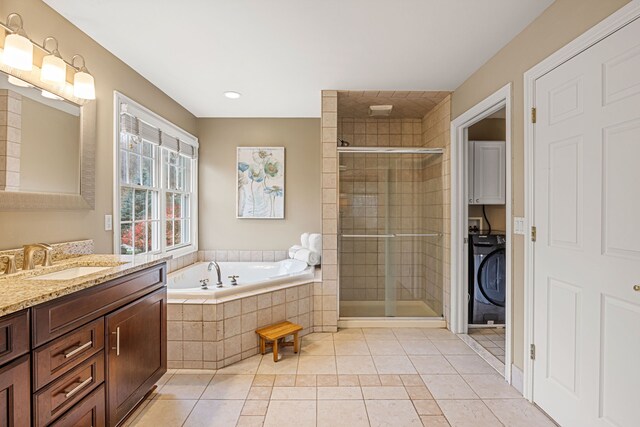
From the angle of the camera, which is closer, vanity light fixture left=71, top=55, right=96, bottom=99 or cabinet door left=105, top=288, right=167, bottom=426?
cabinet door left=105, top=288, right=167, bottom=426

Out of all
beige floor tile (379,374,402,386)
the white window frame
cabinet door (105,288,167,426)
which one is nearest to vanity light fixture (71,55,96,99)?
the white window frame

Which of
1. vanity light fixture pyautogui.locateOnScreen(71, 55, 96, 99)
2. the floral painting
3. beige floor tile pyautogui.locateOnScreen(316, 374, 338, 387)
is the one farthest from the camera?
the floral painting

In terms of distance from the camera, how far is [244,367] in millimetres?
2434

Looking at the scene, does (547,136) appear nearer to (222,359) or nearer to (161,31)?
(161,31)

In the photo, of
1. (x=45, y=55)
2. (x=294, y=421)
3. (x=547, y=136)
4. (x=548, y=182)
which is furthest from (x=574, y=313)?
(x=45, y=55)

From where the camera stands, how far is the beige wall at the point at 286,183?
4.07m

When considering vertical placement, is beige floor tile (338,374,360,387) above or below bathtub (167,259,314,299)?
below

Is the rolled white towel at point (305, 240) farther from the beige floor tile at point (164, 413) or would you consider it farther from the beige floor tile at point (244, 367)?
the beige floor tile at point (164, 413)

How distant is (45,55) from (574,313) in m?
3.22

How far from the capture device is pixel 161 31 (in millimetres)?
2086

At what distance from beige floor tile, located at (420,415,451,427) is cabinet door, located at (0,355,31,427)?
70.8 inches

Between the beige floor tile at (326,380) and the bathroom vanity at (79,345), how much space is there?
1.04m

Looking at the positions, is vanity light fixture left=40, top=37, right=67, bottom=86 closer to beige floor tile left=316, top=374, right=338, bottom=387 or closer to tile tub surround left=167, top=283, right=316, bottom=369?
tile tub surround left=167, top=283, right=316, bottom=369

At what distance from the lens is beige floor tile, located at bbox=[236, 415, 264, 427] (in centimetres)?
177
